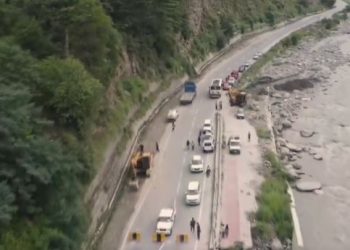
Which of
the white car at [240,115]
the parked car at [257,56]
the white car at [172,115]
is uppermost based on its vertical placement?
the white car at [172,115]

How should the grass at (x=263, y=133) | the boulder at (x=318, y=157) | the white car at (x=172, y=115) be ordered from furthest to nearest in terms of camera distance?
the white car at (x=172, y=115) → the grass at (x=263, y=133) → the boulder at (x=318, y=157)

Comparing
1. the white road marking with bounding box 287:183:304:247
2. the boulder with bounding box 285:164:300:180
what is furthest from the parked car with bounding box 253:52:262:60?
the white road marking with bounding box 287:183:304:247

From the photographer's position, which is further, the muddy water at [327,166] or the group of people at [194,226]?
the muddy water at [327,166]

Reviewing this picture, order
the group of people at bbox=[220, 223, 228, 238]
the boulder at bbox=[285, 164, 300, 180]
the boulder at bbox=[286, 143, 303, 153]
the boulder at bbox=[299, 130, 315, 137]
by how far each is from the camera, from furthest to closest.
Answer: the boulder at bbox=[299, 130, 315, 137] < the boulder at bbox=[286, 143, 303, 153] < the boulder at bbox=[285, 164, 300, 180] < the group of people at bbox=[220, 223, 228, 238]

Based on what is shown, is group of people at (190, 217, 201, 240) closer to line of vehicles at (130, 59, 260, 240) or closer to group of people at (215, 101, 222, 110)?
line of vehicles at (130, 59, 260, 240)

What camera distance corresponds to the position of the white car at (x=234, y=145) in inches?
2102

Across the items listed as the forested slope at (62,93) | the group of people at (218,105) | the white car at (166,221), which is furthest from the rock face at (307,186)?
the group of people at (218,105)

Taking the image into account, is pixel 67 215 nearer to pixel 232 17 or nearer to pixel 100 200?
pixel 100 200

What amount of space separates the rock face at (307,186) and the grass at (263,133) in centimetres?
842

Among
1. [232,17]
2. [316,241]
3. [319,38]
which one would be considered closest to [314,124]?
[316,241]

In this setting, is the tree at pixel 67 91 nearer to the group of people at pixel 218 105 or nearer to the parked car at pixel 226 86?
the group of people at pixel 218 105

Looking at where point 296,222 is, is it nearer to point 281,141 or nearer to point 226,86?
point 281,141

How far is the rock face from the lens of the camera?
50597 mm

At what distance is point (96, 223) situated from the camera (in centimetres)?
4034
